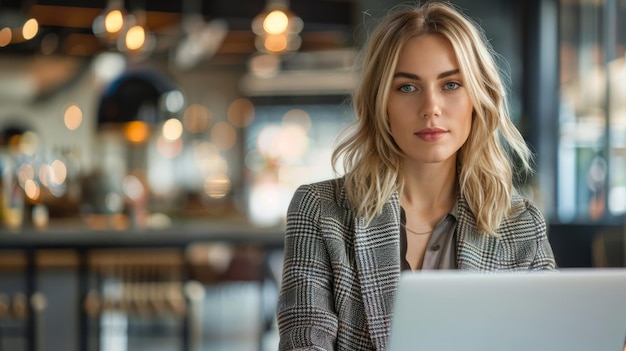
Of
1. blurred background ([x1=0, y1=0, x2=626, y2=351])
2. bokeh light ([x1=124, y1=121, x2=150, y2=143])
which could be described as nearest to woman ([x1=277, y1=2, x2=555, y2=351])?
blurred background ([x1=0, y1=0, x2=626, y2=351])

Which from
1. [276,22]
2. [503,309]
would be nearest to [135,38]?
[276,22]

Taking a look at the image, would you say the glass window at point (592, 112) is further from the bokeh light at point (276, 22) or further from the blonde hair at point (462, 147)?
the blonde hair at point (462, 147)

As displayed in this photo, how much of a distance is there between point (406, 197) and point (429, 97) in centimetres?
29

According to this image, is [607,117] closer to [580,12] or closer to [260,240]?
[580,12]

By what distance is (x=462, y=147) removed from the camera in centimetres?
212

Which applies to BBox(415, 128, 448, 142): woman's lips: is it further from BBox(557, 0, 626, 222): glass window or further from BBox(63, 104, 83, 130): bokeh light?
BBox(63, 104, 83, 130): bokeh light

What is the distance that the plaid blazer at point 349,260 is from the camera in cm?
196

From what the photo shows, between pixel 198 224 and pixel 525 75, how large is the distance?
320cm

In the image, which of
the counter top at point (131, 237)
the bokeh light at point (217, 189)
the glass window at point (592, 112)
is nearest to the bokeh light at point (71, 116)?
the bokeh light at point (217, 189)

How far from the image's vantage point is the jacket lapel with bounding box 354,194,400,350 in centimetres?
196

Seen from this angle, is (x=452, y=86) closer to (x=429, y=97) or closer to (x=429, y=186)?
(x=429, y=97)

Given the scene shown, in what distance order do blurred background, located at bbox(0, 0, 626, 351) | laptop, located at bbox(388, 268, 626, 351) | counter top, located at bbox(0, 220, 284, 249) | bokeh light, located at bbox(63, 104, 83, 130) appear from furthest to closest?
1. bokeh light, located at bbox(63, 104, 83, 130)
2. blurred background, located at bbox(0, 0, 626, 351)
3. counter top, located at bbox(0, 220, 284, 249)
4. laptop, located at bbox(388, 268, 626, 351)

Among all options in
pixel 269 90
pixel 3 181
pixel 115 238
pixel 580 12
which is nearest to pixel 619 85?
pixel 580 12

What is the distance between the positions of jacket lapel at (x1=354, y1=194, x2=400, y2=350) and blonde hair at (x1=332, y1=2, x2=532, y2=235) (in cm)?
3
